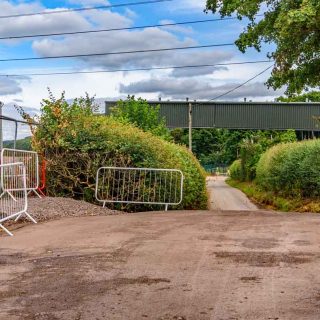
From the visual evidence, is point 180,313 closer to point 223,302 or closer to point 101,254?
point 223,302

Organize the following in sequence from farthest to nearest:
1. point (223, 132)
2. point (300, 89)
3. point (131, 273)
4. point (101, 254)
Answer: point (223, 132) → point (300, 89) → point (101, 254) → point (131, 273)

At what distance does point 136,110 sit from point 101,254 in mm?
17542

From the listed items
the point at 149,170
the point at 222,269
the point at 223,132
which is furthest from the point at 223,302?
the point at 223,132

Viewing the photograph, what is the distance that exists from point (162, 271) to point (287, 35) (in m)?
12.3

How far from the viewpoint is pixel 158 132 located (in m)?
24.1

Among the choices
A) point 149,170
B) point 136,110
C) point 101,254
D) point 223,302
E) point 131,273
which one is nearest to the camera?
point 223,302

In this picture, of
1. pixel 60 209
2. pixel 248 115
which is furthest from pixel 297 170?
pixel 248 115

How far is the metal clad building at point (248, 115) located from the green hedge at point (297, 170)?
2501cm

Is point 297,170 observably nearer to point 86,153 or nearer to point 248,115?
point 86,153

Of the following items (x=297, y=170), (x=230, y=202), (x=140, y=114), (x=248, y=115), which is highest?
(x=248, y=115)

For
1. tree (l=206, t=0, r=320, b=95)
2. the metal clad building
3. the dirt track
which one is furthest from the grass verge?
the metal clad building

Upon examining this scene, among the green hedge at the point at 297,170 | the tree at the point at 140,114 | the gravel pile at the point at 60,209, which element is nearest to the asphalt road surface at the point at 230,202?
the green hedge at the point at 297,170

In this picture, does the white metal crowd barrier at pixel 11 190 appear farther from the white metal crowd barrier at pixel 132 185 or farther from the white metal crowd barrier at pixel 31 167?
the white metal crowd barrier at pixel 132 185

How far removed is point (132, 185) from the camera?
1443 cm
